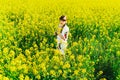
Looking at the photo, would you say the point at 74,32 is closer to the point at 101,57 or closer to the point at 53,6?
the point at 101,57

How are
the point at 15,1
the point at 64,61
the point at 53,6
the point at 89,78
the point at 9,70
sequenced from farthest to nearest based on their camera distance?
the point at 15,1 < the point at 53,6 < the point at 64,61 < the point at 89,78 < the point at 9,70

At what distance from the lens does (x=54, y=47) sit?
960 cm

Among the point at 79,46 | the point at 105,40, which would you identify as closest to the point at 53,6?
the point at 105,40

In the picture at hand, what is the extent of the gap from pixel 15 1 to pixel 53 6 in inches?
83.6

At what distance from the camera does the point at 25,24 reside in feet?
35.0

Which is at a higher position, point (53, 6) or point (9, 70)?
point (53, 6)

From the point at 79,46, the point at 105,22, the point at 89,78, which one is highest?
the point at 105,22

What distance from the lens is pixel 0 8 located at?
13336 millimetres

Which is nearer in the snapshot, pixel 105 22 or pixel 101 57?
pixel 101 57

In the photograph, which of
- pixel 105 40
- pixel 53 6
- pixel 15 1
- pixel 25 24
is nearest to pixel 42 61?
pixel 105 40

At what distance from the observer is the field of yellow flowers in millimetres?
6359

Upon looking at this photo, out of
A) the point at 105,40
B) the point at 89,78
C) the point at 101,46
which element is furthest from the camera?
the point at 105,40

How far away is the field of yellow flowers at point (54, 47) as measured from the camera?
6.36 m

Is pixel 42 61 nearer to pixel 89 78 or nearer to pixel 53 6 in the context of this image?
pixel 89 78
